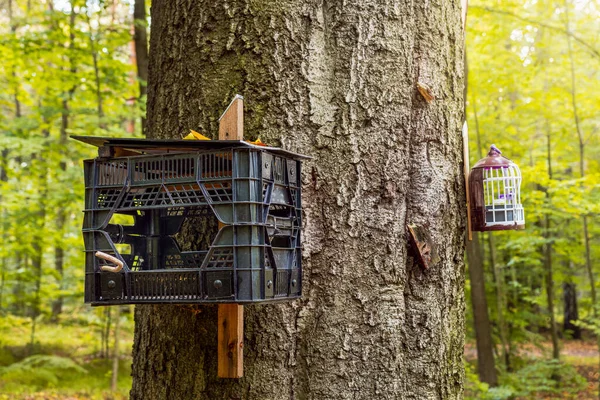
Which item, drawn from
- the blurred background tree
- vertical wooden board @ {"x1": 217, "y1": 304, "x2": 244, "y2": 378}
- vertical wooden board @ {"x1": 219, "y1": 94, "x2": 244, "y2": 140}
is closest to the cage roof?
vertical wooden board @ {"x1": 219, "y1": 94, "x2": 244, "y2": 140}

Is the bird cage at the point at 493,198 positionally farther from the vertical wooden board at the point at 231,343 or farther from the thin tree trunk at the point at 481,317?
the thin tree trunk at the point at 481,317

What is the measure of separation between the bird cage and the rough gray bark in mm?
133

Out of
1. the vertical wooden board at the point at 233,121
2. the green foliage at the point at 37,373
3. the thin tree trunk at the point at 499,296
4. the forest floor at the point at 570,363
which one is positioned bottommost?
the forest floor at the point at 570,363

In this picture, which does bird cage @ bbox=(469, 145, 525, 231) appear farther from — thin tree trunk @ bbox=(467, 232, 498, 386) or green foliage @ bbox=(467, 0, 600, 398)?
thin tree trunk @ bbox=(467, 232, 498, 386)

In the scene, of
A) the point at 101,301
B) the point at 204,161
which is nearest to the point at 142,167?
the point at 204,161

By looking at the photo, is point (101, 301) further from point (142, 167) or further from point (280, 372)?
point (280, 372)

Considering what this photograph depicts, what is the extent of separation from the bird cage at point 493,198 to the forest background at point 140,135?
5.16 m

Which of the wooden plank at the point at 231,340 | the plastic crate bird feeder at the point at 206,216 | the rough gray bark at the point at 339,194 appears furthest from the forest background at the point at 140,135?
the wooden plank at the point at 231,340

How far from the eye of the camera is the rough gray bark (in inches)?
72.9

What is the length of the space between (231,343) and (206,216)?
16.8 inches

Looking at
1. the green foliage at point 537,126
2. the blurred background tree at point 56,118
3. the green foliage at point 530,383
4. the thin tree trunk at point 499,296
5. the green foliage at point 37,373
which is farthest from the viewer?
the thin tree trunk at point 499,296

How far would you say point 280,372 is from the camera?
1.83m

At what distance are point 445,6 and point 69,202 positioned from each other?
710 cm

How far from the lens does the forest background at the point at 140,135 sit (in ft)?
26.2
